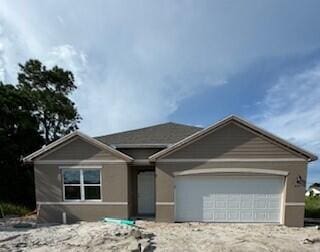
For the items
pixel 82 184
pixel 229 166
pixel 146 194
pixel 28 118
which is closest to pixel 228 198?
A: pixel 229 166

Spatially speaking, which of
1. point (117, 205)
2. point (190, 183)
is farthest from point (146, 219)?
point (190, 183)

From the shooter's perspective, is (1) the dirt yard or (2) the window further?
(2) the window

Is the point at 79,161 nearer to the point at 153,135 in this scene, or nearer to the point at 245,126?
the point at 153,135

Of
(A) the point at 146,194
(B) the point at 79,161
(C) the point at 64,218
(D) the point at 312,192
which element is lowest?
(C) the point at 64,218

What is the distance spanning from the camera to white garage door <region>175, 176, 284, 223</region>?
15297 millimetres

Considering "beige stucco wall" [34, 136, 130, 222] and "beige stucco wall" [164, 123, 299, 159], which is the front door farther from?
"beige stucco wall" [164, 123, 299, 159]

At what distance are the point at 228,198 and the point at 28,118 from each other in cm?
2091

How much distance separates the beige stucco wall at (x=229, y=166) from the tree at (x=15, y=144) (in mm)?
14845

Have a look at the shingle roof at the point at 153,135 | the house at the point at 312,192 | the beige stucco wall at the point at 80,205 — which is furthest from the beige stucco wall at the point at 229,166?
the house at the point at 312,192

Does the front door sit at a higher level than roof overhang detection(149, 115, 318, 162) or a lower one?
lower

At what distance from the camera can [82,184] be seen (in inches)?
621

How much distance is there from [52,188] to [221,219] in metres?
8.52

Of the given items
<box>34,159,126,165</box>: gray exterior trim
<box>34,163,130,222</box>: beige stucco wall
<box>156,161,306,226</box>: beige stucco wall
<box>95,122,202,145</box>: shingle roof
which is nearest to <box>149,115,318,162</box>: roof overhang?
<box>156,161,306,226</box>: beige stucco wall

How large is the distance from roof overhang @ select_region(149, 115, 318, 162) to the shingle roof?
1.76m
